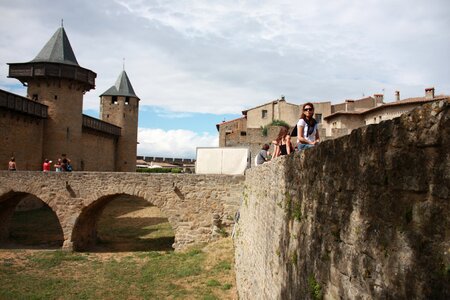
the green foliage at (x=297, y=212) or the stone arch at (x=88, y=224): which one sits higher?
the green foliage at (x=297, y=212)

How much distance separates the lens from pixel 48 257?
16.9 meters

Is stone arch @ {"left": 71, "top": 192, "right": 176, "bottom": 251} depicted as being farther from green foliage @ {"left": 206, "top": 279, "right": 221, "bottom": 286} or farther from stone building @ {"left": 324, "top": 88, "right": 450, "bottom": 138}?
stone building @ {"left": 324, "top": 88, "right": 450, "bottom": 138}

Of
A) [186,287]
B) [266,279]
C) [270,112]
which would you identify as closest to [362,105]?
[270,112]

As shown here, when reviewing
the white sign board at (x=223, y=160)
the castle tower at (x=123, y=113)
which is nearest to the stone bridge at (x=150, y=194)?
the white sign board at (x=223, y=160)

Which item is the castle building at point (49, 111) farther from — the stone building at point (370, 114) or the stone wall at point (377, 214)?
the stone wall at point (377, 214)

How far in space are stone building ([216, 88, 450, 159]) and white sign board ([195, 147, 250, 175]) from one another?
14790mm

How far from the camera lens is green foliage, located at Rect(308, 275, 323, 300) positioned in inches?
136

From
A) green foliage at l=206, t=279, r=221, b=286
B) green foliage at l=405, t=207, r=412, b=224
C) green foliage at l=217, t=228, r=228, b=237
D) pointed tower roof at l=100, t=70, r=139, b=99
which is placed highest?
pointed tower roof at l=100, t=70, r=139, b=99

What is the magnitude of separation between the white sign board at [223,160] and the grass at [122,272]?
150 inches

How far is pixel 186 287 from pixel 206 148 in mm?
8286

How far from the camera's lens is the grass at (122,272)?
1228 centimetres

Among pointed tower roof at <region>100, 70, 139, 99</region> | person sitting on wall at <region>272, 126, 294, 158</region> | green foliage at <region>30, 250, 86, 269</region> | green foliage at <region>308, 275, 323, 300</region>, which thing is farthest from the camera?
pointed tower roof at <region>100, 70, 139, 99</region>

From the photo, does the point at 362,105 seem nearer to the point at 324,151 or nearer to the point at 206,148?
the point at 206,148

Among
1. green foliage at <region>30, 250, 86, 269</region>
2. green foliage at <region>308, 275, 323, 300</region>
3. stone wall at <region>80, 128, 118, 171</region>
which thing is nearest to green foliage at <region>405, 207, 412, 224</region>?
green foliage at <region>308, 275, 323, 300</region>
